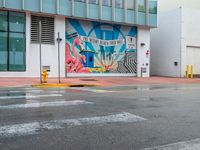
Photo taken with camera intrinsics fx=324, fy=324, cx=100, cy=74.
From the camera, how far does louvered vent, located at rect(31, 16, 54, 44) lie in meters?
25.9

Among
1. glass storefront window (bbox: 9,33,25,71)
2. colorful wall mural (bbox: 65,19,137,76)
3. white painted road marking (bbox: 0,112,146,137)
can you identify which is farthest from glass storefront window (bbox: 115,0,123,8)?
white painted road marking (bbox: 0,112,146,137)

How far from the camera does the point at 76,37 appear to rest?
2816cm

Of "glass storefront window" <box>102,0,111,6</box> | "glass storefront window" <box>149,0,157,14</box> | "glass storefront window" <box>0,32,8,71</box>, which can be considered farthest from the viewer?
"glass storefront window" <box>149,0,157,14</box>

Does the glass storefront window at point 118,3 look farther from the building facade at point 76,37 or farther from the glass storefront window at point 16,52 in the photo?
the glass storefront window at point 16,52

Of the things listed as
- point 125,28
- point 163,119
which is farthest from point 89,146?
point 125,28

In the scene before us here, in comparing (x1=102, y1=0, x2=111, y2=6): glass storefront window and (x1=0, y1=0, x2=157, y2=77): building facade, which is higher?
(x1=102, y1=0, x2=111, y2=6): glass storefront window

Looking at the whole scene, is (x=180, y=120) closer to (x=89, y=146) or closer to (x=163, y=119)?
(x=163, y=119)

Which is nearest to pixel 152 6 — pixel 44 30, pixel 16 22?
pixel 44 30

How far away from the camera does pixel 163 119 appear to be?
723 centimetres

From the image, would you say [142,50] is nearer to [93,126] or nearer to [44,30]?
[44,30]

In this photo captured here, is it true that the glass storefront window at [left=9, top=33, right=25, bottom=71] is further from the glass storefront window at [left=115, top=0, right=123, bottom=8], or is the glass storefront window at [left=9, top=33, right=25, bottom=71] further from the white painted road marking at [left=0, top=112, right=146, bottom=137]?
the white painted road marking at [left=0, top=112, right=146, bottom=137]

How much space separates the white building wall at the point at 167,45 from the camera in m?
34.2

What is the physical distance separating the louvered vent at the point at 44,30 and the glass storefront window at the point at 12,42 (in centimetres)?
83

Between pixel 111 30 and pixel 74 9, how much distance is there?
480 cm
